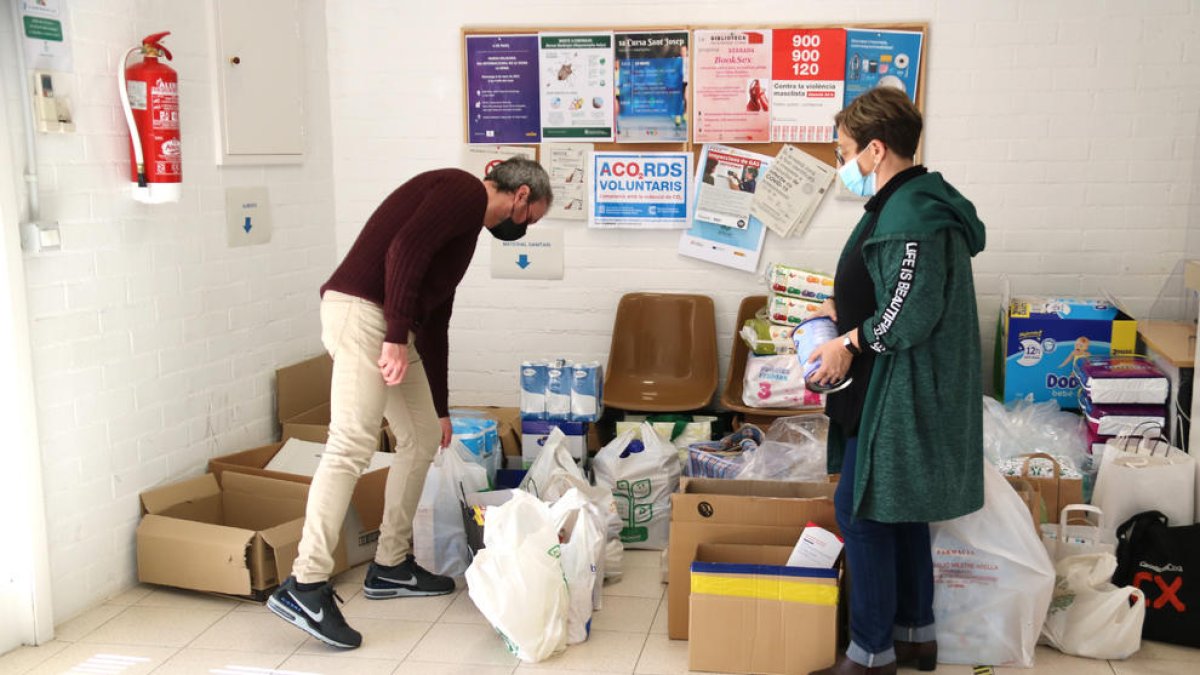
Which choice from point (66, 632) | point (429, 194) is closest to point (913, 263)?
point (429, 194)

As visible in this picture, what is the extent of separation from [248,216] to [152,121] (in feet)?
2.72

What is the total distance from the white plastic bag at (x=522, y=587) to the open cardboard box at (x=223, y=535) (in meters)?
0.76

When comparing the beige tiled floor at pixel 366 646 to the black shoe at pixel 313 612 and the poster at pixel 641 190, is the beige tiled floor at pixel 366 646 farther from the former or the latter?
the poster at pixel 641 190

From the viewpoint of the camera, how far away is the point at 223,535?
3.81 m

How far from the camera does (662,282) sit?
5.26 m

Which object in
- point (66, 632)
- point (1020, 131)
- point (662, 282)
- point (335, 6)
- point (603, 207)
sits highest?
point (335, 6)

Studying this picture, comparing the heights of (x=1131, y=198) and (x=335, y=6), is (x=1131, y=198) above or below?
→ below

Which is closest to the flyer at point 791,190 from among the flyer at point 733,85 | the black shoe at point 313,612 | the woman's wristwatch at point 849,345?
the flyer at point 733,85

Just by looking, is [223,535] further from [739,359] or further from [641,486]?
[739,359]

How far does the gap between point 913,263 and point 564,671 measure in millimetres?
1526

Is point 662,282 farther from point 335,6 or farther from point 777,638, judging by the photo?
point 777,638

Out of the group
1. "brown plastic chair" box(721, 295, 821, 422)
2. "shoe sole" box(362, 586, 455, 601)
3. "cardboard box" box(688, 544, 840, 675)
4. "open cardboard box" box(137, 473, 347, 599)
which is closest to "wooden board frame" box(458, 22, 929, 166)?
"brown plastic chair" box(721, 295, 821, 422)

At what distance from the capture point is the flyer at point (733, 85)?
16.4ft

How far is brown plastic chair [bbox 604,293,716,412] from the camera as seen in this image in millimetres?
5156
